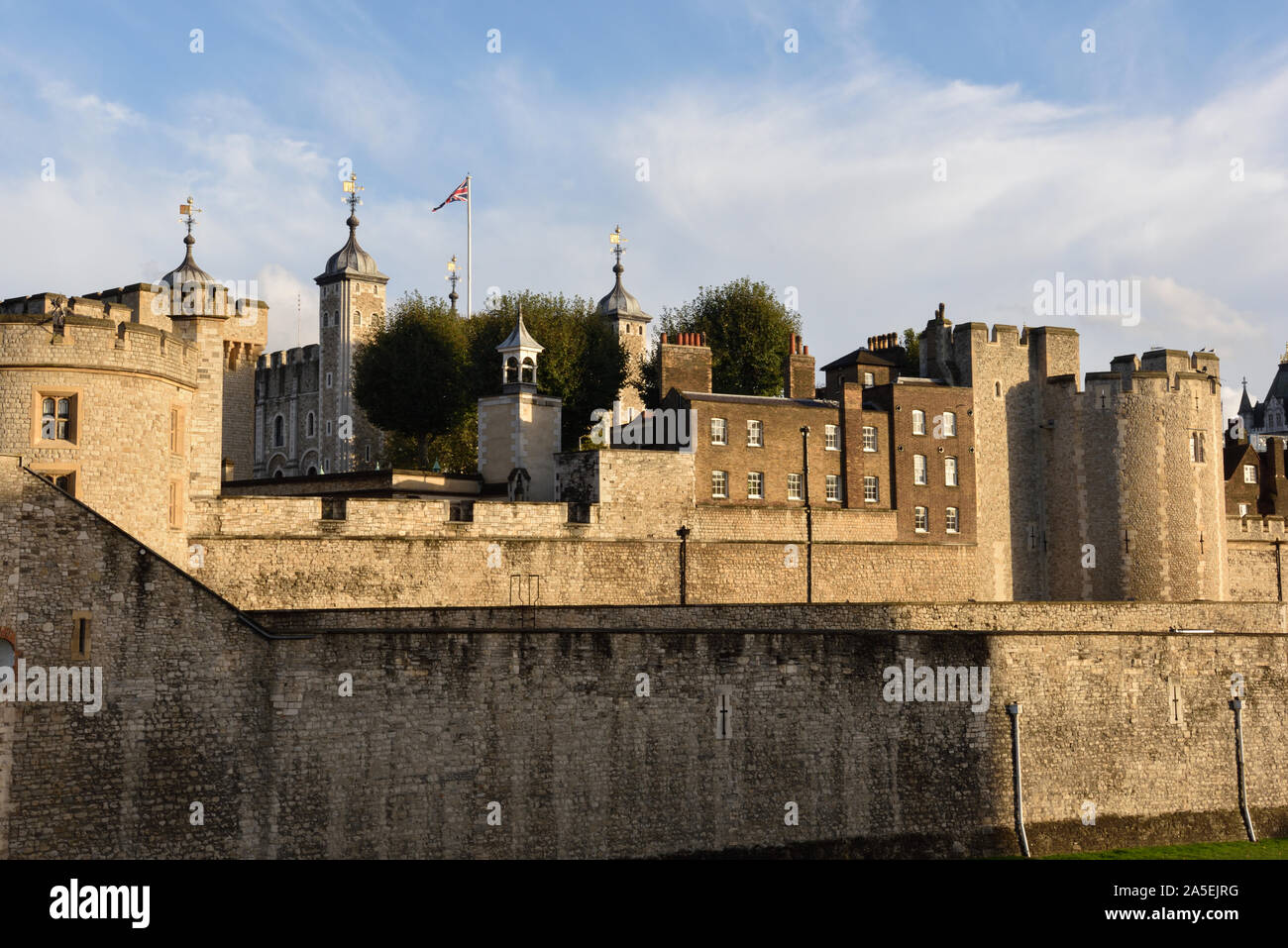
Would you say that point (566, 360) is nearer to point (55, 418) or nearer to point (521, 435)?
point (521, 435)

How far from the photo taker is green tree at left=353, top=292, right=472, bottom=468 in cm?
6372

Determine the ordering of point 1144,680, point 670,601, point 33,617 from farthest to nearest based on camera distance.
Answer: point 670,601
point 1144,680
point 33,617

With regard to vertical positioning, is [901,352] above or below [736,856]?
above

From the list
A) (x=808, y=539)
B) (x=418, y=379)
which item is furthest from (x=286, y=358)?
(x=808, y=539)

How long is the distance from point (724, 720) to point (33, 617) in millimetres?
12570

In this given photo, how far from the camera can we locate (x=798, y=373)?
5534 cm

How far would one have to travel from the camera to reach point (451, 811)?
2602 centimetres

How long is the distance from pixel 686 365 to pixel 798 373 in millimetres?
5437

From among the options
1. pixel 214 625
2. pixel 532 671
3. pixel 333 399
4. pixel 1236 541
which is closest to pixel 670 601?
pixel 532 671

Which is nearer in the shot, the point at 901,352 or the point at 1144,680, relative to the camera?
the point at 1144,680

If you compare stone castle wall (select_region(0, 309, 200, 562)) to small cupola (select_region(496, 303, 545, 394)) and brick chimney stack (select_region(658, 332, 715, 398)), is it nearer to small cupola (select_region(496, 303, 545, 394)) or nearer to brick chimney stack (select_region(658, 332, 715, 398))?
small cupola (select_region(496, 303, 545, 394))

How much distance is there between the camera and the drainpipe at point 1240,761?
3538cm
